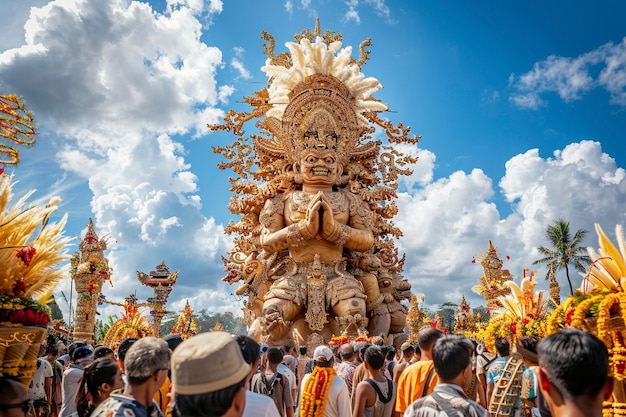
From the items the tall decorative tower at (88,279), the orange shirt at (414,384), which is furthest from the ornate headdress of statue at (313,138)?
the orange shirt at (414,384)

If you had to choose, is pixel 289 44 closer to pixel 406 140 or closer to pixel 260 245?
pixel 406 140

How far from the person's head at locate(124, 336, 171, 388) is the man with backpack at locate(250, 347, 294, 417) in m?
2.41

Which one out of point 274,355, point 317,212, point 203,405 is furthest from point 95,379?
point 317,212

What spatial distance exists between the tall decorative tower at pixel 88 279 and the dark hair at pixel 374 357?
14.0 metres

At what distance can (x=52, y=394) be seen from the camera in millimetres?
6543

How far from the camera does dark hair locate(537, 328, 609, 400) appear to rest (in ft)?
6.30

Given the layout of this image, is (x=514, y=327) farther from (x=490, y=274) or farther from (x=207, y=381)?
(x=490, y=274)

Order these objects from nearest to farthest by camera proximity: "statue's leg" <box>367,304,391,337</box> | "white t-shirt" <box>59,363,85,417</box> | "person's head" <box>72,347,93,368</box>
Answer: "white t-shirt" <box>59,363,85,417</box> < "person's head" <box>72,347,93,368</box> < "statue's leg" <box>367,304,391,337</box>

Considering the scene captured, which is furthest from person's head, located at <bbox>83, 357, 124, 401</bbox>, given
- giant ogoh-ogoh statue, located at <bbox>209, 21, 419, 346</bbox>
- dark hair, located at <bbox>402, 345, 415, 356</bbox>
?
giant ogoh-ogoh statue, located at <bbox>209, 21, 419, 346</bbox>

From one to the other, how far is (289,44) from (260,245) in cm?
560

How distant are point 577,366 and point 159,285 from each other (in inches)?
855

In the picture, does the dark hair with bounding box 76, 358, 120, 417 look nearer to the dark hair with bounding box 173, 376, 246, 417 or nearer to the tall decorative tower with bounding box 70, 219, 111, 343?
the dark hair with bounding box 173, 376, 246, 417

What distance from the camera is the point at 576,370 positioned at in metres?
1.93

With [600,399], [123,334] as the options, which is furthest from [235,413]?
[123,334]
